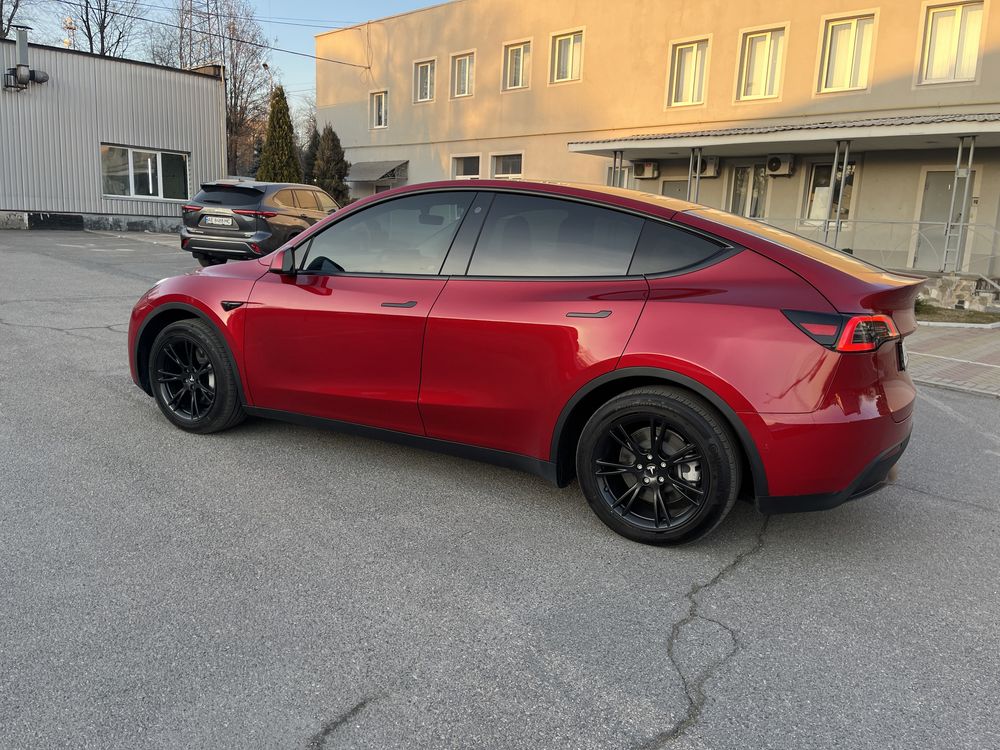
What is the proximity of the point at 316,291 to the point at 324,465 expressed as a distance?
3.27 ft

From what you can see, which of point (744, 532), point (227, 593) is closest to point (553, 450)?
point (744, 532)

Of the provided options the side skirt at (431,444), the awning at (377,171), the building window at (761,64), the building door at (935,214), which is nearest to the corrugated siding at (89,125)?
the awning at (377,171)

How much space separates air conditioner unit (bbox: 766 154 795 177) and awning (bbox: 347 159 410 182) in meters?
14.7

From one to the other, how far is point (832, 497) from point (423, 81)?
28172 mm

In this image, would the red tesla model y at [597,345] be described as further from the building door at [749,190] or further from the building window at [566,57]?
the building window at [566,57]

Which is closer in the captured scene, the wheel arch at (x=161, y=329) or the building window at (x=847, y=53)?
the wheel arch at (x=161, y=329)

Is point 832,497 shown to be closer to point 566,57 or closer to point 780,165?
point 780,165

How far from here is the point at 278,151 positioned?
27.3 m

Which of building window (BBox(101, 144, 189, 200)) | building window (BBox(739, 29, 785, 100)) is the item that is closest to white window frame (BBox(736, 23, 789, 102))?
building window (BBox(739, 29, 785, 100))

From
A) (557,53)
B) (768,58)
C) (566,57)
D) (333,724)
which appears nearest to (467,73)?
(557,53)

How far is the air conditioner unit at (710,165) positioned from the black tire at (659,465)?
1865 cm

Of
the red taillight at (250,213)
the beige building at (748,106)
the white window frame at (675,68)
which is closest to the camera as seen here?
the red taillight at (250,213)

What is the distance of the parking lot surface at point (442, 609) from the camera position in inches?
91.7

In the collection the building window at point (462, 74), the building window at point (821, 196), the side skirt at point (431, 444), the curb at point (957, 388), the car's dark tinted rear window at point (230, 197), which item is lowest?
the curb at point (957, 388)
